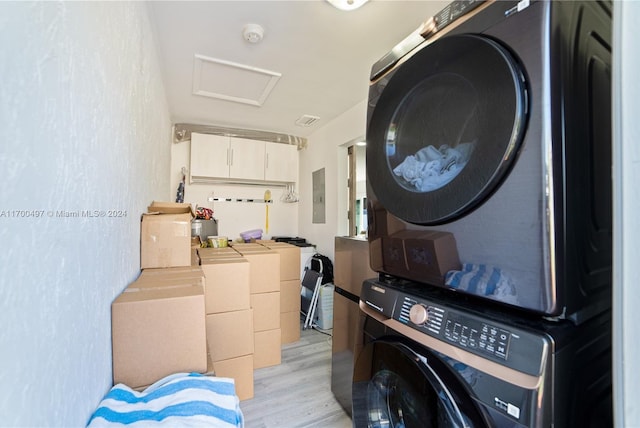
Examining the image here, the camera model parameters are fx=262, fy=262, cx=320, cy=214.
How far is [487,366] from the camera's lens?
1.84ft

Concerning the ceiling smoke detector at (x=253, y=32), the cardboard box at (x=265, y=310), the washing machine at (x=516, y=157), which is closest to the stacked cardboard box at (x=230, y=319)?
the cardboard box at (x=265, y=310)

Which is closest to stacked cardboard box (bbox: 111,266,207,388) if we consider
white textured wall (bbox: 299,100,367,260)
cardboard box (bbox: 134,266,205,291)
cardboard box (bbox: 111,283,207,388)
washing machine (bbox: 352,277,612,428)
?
cardboard box (bbox: 111,283,207,388)

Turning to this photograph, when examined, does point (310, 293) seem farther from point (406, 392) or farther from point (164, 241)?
point (406, 392)

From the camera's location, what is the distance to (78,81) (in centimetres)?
59

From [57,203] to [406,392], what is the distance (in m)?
0.98

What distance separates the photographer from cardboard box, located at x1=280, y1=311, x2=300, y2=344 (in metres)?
2.56

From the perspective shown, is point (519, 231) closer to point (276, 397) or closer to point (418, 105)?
point (418, 105)

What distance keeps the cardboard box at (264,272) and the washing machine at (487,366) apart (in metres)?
1.51

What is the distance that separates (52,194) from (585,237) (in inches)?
42.4

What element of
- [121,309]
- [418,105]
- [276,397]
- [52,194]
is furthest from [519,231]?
[276,397]

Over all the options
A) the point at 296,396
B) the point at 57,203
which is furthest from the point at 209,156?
the point at 57,203

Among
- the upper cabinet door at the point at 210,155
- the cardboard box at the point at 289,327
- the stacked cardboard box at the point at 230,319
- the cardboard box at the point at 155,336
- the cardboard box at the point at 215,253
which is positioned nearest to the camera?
the cardboard box at the point at 155,336

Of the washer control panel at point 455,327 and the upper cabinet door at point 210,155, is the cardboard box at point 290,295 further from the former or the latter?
the washer control panel at point 455,327

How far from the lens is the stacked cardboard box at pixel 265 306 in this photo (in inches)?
84.6
